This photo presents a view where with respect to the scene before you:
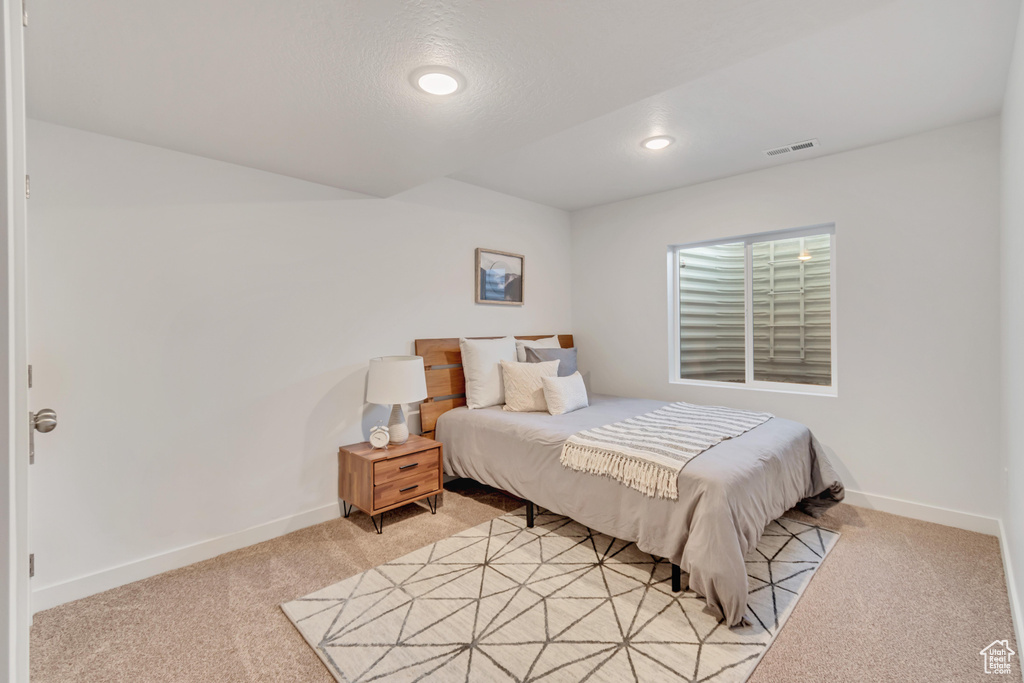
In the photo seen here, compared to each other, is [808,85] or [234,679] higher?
[808,85]

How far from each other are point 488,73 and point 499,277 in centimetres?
239

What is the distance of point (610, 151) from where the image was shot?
10.2 feet

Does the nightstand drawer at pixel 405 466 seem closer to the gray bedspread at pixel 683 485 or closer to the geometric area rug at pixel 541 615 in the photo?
the gray bedspread at pixel 683 485

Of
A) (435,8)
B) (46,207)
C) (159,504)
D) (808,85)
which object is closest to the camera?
(435,8)

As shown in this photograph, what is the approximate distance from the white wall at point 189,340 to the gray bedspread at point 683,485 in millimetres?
853

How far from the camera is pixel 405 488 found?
2.92m

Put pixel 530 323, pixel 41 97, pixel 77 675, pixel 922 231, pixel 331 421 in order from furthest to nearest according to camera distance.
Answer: pixel 530 323, pixel 331 421, pixel 922 231, pixel 41 97, pixel 77 675

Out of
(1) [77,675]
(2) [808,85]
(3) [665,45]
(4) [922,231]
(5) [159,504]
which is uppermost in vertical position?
(2) [808,85]

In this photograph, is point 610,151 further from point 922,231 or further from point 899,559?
point 899,559

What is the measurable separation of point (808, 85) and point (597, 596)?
2685 millimetres

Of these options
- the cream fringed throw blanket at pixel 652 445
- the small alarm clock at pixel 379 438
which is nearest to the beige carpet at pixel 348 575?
the small alarm clock at pixel 379 438

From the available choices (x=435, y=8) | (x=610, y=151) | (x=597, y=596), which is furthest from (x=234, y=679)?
(x=610, y=151)

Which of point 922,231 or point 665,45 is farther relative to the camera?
point 922,231

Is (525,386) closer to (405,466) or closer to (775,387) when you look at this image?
(405,466)
